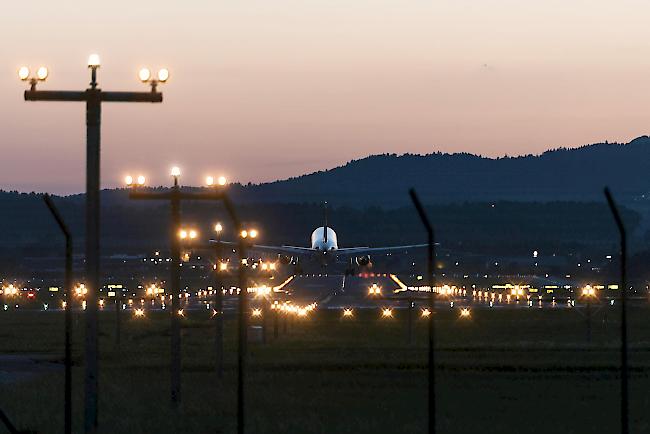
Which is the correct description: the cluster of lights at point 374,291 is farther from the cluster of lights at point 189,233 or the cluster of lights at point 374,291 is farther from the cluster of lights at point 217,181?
the cluster of lights at point 217,181

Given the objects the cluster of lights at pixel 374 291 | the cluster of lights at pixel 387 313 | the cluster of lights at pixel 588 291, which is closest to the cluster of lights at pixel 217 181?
the cluster of lights at pixel 588 291

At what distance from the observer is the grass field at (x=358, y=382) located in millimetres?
39188

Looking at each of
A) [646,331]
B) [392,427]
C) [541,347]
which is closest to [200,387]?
[392,427]

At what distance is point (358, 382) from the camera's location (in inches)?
2044

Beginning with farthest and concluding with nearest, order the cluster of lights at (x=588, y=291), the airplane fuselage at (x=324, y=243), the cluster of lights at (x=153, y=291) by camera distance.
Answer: the airplane fuselage at (x=324, y=243) → the cluster of lights at (x=153, y=291) → the cluster of lights at (x=588, y=291)

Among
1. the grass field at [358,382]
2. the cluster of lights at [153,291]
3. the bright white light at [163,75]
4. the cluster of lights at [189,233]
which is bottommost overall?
the grass field at [358,382]

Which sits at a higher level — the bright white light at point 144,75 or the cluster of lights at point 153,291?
the bright white light at point 144,75

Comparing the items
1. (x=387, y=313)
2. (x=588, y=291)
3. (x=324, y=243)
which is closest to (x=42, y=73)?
(x=588, y=291)

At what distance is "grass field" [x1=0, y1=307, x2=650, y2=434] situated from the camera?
39.2m

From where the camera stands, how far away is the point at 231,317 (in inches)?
4104

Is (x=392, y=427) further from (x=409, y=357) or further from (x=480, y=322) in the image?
(x=480, y=322)

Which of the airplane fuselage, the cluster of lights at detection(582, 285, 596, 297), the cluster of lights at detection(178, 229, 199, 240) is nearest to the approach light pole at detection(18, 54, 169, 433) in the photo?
the cluster of lights at detection(178, 229, 199, 240)

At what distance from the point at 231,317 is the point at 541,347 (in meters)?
36.4

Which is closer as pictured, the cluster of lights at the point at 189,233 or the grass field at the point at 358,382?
the grass field at the point at 358,382
